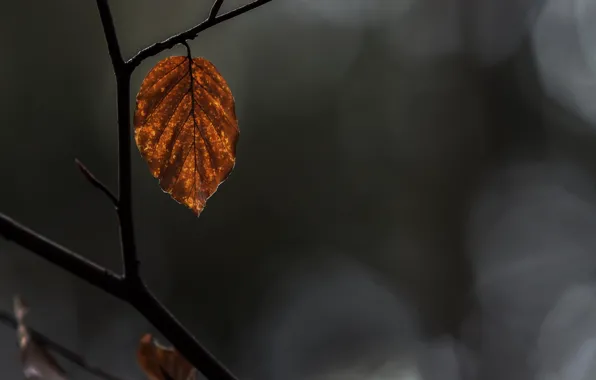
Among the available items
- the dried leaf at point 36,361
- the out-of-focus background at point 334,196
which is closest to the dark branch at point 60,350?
the dried leaf at point 36,361

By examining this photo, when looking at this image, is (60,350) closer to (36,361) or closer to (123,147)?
(36,361)

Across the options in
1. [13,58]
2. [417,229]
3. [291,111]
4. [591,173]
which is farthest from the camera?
[591,173]

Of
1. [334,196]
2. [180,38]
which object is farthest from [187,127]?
[334,196]

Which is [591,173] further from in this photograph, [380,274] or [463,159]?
[380,274]

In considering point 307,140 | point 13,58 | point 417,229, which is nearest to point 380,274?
point 417,229

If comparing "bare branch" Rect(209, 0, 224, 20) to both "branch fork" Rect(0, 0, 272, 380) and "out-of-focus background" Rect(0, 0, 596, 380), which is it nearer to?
"branch fork" Rect(0, 0, 272, 380)

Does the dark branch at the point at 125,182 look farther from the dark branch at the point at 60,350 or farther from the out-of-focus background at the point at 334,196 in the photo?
the out-of-focus background at the point at 334,196
